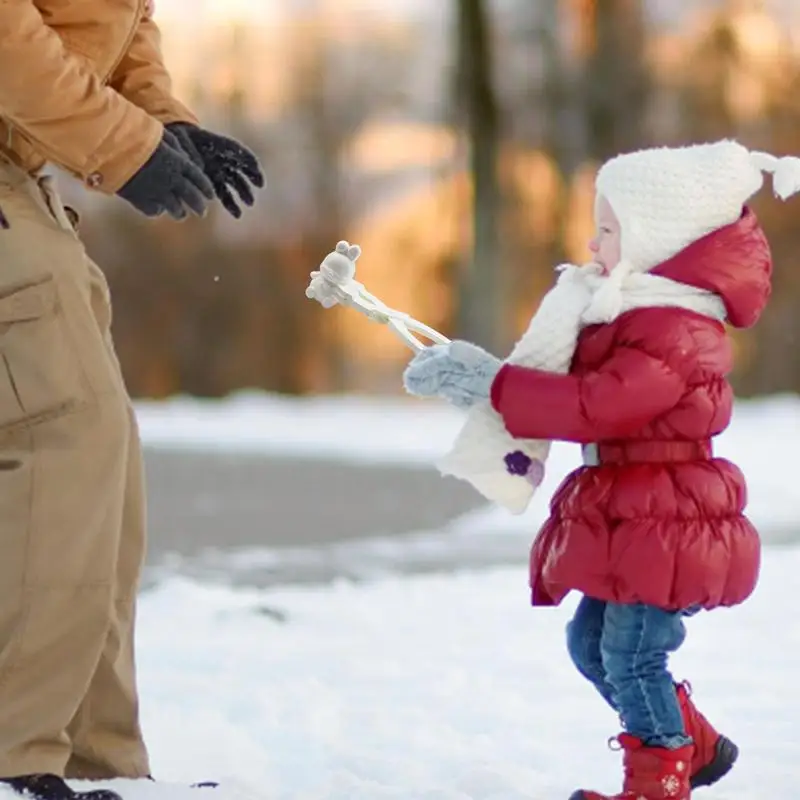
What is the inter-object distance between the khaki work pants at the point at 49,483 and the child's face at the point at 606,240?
3.18 feet

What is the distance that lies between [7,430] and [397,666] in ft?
7.14

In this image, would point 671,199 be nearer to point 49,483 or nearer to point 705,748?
point 705,748

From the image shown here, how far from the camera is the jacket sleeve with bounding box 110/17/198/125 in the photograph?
3594 mm

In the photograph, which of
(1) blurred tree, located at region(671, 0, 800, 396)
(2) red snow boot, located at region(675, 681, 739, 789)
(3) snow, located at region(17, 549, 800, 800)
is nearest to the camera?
(2) red snow boot, located at region(675, 681, 739, 789)

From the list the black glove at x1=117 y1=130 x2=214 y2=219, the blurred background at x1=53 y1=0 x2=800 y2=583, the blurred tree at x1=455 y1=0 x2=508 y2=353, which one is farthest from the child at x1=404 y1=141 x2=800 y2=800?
the blurred tree at x1=455 y1=0 x2=508 y2=353

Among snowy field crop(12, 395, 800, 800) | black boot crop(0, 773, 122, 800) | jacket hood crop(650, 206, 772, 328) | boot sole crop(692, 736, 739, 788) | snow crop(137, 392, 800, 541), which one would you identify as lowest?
snow crop(137, 392, 800, 541)

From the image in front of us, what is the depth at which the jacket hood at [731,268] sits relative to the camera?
319cm

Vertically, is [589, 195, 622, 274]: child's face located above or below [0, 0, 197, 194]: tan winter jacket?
below

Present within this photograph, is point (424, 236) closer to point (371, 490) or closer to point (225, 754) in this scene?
point (371, 490)

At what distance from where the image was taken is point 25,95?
3.07 metres

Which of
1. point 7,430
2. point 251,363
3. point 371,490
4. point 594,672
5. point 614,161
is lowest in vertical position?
point 251,363

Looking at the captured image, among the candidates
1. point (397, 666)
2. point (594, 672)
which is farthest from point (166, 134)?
point (397, 666)

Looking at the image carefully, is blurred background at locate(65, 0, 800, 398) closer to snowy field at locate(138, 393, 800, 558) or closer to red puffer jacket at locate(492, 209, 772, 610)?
snowy field at locate(138, 393, 800, 558)

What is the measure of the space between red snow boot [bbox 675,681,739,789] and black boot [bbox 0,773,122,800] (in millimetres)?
1150
